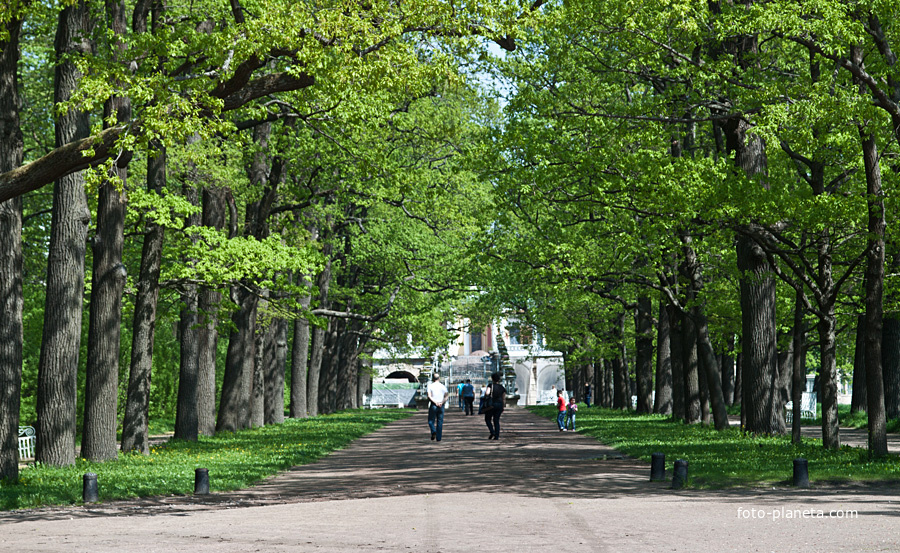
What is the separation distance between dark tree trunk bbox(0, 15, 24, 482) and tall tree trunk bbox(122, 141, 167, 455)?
5130 mm

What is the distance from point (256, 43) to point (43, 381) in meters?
7.85

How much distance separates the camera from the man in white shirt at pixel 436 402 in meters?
25.1

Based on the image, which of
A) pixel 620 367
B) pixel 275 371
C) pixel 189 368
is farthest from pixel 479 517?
pixel 620 367

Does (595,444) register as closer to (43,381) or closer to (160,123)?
(43,381)

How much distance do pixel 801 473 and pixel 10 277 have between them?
11060 millimetres

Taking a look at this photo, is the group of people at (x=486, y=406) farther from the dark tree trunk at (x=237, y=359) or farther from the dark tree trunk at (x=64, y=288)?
the dark tree trunk at (x=64, y=288)

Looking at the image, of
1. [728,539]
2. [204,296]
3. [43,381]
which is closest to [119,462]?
[43,381]

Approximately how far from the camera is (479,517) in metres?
10.7

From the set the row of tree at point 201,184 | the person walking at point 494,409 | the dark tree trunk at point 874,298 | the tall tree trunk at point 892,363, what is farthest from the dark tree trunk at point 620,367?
the dark tree trunk at point 874,298

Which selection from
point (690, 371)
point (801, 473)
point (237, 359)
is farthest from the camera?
point (690, 371)

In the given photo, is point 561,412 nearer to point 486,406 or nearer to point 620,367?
point 486,406

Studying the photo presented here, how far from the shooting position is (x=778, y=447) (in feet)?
58.7

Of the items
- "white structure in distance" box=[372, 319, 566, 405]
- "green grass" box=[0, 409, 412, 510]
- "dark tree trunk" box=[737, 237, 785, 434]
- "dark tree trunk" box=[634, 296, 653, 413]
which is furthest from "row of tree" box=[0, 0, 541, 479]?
"white structure in distance" box=[372, 319, 566, 405]

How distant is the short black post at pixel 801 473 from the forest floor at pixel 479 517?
0.58ft
